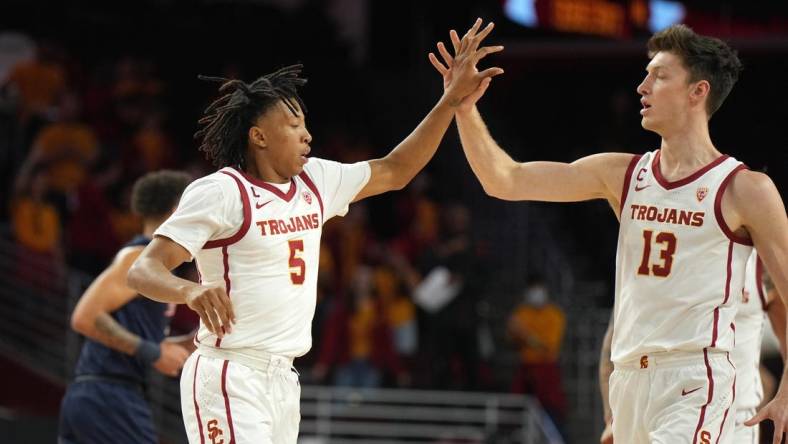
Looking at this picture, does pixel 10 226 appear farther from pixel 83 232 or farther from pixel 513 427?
pixel 513 427

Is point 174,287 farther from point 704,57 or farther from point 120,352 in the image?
point 704,57

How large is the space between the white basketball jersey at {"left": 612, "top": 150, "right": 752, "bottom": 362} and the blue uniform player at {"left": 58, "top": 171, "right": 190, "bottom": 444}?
2.28 m

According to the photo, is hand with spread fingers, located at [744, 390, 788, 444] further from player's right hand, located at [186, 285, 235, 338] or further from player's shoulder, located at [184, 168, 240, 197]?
player's shoulder, located at [184, 168, 240, 197]

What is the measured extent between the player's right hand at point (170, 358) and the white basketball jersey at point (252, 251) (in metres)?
0.98

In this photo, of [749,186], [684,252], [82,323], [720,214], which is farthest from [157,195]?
[749,186]

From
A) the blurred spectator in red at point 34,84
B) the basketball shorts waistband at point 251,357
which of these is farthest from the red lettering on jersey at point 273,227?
the blurred spectator in red at point 34,84

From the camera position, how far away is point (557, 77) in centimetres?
1869

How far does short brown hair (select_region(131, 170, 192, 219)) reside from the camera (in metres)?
6.79

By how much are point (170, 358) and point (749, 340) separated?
2.82 meters

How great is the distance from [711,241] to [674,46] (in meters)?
0.88

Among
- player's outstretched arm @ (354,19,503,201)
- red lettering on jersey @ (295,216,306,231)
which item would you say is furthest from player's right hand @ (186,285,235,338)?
player's outstretched arm @ (354,19,503,201)

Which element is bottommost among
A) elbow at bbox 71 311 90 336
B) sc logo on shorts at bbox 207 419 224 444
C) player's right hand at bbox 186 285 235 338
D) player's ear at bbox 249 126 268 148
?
sc logo on shorts at bbox 207 419 224 444

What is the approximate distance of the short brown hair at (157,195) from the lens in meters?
6.79

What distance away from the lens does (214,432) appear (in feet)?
17.2
